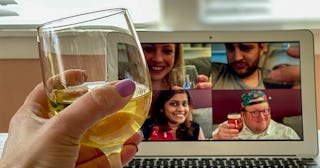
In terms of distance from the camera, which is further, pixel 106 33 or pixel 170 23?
pixel 170 23

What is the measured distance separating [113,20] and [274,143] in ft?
1.64

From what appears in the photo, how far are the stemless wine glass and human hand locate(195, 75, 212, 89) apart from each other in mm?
395

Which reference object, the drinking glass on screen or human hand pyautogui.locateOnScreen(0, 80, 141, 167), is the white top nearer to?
the drinking glass on screen

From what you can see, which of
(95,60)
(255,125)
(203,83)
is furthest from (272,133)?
(95,60)

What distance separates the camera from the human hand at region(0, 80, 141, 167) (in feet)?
1.40

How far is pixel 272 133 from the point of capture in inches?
34.6

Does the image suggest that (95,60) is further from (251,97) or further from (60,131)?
(251,97)

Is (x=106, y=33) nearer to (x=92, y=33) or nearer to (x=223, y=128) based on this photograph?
(x=92, y=33)

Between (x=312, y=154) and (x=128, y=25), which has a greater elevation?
(x=128, y=25)

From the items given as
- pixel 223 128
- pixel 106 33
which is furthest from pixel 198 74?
pixel 106 33

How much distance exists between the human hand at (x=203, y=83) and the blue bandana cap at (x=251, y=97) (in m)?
0.07

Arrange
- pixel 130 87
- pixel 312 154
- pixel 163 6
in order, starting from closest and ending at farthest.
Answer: pixel 130 87 → pixel 312 154 → pixel 163 6

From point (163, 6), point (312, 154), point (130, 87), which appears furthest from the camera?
point (163, 6)

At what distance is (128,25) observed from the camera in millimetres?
489
